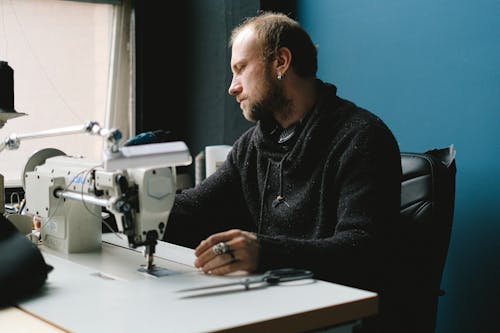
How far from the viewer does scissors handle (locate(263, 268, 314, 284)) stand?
1412mm

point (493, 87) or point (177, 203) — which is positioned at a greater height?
point (493, 87)

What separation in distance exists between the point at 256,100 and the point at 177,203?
0.43 meters

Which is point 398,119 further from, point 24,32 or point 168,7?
point 24,32

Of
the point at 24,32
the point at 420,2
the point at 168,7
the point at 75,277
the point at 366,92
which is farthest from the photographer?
the point at 168,7

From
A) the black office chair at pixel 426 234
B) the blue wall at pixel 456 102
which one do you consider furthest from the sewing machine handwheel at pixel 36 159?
the blue wall at pixel 456 102

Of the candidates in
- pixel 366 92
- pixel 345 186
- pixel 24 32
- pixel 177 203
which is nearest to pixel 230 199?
pixel 177 203

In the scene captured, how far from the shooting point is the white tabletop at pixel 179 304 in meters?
1.14

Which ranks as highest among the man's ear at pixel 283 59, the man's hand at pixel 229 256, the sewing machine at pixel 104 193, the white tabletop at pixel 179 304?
the man's ear at pixel 283 59

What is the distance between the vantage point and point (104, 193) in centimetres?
159

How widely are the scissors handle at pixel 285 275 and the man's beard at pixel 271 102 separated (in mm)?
827

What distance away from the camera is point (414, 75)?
8.27ft

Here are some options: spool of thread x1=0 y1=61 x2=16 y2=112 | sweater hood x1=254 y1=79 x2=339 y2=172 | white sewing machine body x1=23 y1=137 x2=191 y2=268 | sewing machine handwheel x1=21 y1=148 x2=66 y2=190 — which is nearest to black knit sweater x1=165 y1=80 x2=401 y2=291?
sweater hood x1=254 y1=79 x2=339 y2=172

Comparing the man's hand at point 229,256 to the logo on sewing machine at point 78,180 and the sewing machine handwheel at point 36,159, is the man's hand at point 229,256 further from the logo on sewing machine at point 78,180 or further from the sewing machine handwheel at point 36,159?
the sewing machine handwheel at point 36,159

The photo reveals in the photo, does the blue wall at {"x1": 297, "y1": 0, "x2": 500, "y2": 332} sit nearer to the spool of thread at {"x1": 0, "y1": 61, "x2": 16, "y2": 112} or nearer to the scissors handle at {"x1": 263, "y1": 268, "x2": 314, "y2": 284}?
the scissors handle at {"x1": 263, "y1": 268, "x2": 314, "y2": 284}
